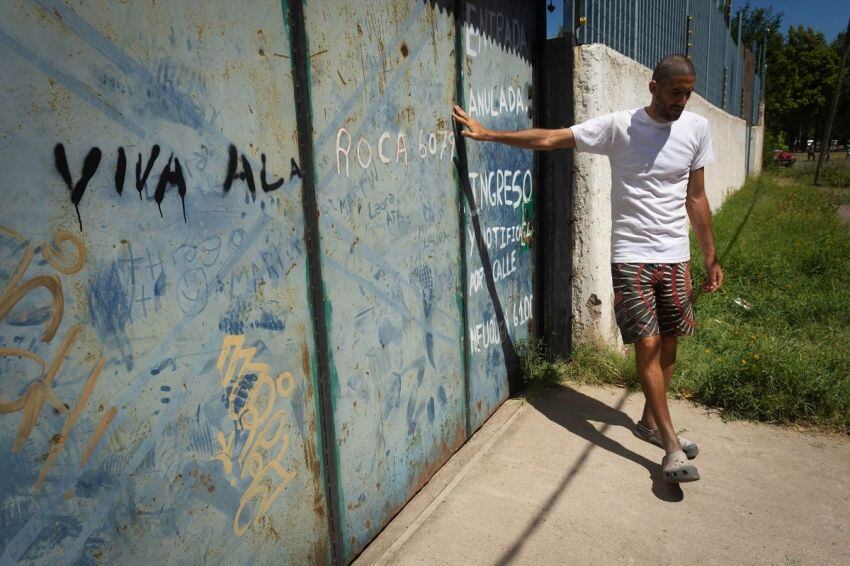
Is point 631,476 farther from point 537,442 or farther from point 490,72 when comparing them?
point 490,72

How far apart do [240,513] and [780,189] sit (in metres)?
18.5

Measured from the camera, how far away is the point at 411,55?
256cm

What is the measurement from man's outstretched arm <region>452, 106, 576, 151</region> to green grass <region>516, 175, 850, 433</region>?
5.58ft

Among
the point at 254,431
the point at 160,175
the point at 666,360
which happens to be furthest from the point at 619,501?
the point at 160,175

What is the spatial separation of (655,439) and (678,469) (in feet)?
1.70

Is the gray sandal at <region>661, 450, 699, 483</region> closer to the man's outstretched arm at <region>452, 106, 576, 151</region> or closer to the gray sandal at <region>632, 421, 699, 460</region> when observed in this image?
the gray sandal at <region>632, 421, 699, 460</region>

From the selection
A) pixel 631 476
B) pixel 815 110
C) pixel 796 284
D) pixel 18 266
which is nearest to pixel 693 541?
pixel 631 476

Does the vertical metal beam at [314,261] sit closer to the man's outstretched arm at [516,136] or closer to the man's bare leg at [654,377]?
the man's outstretched arm at [516,136]

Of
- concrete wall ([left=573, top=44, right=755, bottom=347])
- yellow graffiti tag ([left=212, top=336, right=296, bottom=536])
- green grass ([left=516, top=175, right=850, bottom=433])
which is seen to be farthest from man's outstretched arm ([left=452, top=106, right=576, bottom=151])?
green grass ([left=516, top=175, right=850, bottom=433])

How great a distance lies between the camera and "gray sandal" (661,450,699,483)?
2.76m

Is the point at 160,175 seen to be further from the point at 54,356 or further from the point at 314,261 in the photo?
the point at 314,261

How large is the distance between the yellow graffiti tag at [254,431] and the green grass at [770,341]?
8.53 feet

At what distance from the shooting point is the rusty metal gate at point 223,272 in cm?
127

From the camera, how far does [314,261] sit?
206 centimetres
